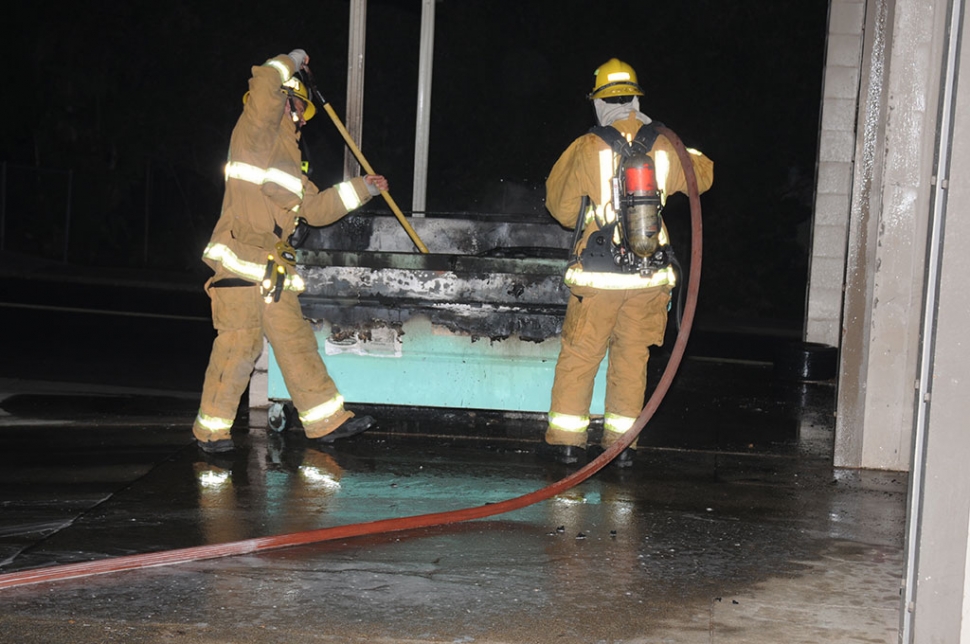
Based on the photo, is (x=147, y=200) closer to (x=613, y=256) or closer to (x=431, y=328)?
(x=431, y=328)

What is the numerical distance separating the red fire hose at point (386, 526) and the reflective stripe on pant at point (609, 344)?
31cm

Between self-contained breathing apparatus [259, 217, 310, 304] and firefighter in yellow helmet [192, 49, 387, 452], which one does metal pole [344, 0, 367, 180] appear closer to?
firefighter in yellow helmet [192, 49, 387, 452]

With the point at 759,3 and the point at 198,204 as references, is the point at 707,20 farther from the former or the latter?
the point at 198,204

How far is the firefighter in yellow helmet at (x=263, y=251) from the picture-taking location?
560 centimetres

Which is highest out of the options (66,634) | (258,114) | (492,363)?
(258,114)

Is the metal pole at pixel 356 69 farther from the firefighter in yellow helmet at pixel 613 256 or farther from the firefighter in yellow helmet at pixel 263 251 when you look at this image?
the firefighter in yellow helmet at pixel 613 256

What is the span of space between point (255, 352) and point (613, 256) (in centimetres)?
191

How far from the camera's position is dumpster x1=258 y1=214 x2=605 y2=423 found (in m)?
6.32

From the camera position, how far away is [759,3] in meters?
16.0

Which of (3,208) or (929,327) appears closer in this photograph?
(929,327)

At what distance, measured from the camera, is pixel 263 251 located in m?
5.71

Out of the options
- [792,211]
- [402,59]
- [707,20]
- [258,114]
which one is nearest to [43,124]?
[402,59]

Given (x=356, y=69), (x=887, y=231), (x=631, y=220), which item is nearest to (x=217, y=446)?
(x=631, y=220)

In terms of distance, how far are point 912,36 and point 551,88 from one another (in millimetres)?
11639
